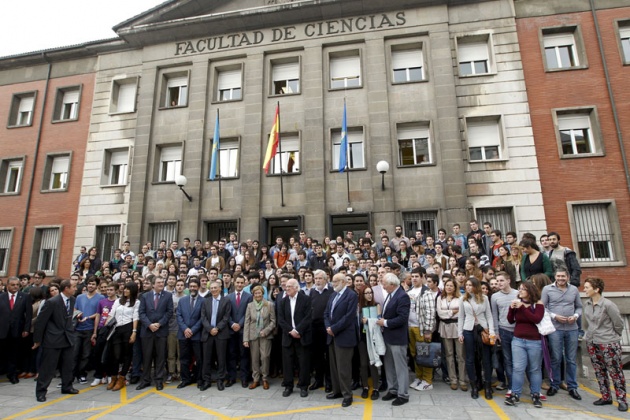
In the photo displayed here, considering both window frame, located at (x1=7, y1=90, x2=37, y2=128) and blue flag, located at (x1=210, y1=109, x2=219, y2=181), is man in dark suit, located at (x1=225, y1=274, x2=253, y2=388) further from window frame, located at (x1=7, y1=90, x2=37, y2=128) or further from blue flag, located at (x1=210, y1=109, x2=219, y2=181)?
window frame, located at (x1=7, y1=90, x2=37, y2=128)

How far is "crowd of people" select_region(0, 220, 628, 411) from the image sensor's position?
5.94 m

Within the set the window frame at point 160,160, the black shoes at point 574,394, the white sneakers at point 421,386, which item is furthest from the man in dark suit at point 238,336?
the window frame at point 160,160

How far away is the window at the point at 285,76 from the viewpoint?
16.0m

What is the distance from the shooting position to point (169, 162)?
1617 centimetres

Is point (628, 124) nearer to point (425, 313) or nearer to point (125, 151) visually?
point (425, 313)

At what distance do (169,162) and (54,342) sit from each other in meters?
10.7

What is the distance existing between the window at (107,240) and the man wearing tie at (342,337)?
43.0ft

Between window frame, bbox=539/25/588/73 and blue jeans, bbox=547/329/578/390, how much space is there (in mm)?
12027

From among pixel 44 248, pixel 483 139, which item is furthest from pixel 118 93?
pixel 483 139

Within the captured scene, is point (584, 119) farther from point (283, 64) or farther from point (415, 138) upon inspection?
point (283, 64)

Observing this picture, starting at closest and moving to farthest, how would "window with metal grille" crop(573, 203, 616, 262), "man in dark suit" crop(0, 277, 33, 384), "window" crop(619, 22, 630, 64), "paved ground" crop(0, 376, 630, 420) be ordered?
"paved ground" crop(0, 376, 630, 420) < "man in dark suit" crop(0, 277, 33, 384) < "window with metal grille" crop(573, 203, 616, 262) < "window" crop(619, 22, 630, 64)

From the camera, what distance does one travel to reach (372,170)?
46.1 ft

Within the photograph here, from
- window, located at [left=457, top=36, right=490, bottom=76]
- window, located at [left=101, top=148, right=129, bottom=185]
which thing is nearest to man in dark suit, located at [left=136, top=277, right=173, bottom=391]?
window, located at [left=101, top=148, right=129, bottom=185]

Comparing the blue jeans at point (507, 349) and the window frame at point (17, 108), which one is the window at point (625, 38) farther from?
the window frame at point (17, 108)
